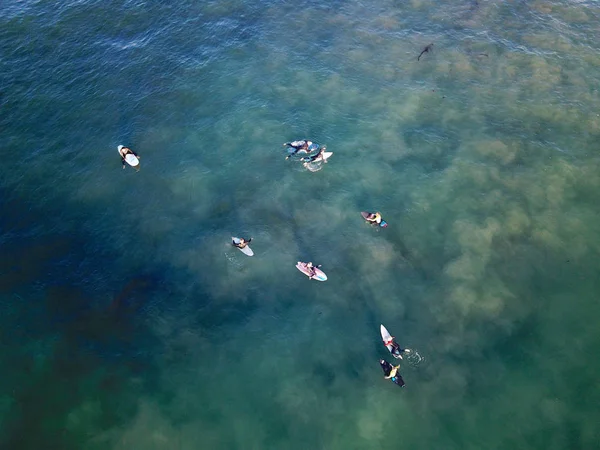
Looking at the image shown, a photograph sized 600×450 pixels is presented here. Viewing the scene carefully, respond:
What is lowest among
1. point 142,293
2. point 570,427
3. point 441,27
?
point 570,427

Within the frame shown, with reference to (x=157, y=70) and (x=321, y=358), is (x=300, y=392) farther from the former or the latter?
(x=157, y=70)

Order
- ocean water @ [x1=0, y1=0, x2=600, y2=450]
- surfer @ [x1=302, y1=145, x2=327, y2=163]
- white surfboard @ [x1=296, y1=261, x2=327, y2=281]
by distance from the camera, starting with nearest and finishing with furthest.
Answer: ocean water @ [x1=0, y1=0, x2=600, y2=450], white surfboard @ [x1=296, y1=261, x2=327, y2=281], surfer @ [x1=302, y1=145, x2=327, y2=163]

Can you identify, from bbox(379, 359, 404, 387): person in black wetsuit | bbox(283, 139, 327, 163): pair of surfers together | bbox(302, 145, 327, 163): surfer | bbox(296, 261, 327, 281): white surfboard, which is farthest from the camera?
bbox(283, 139, 327, 163): pair of surfers together

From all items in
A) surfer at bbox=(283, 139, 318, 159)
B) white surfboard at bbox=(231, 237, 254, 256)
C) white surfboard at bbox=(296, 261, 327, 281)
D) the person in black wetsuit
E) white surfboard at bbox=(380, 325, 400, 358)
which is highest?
surfer at bbox=(283, 139, 318, 159)

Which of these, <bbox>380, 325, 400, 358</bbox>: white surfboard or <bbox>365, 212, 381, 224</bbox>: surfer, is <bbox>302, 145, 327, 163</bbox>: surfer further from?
<bbox>380, 325, 400, 358</bbox>: white surfboard

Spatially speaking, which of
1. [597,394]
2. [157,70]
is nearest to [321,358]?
[597,394]

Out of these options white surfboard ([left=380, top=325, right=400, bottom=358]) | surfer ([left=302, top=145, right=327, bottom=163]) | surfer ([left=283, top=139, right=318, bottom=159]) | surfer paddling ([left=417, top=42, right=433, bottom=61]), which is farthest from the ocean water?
surfer ([left=283, top=139, right=318, bottom=159])

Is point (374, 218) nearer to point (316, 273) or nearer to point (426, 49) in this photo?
point (316, 273)

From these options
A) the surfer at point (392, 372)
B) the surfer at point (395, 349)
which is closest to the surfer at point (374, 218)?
the surfer at point (395, 349)

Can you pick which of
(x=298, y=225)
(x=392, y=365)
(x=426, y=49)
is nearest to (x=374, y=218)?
(x=298, y=225)
